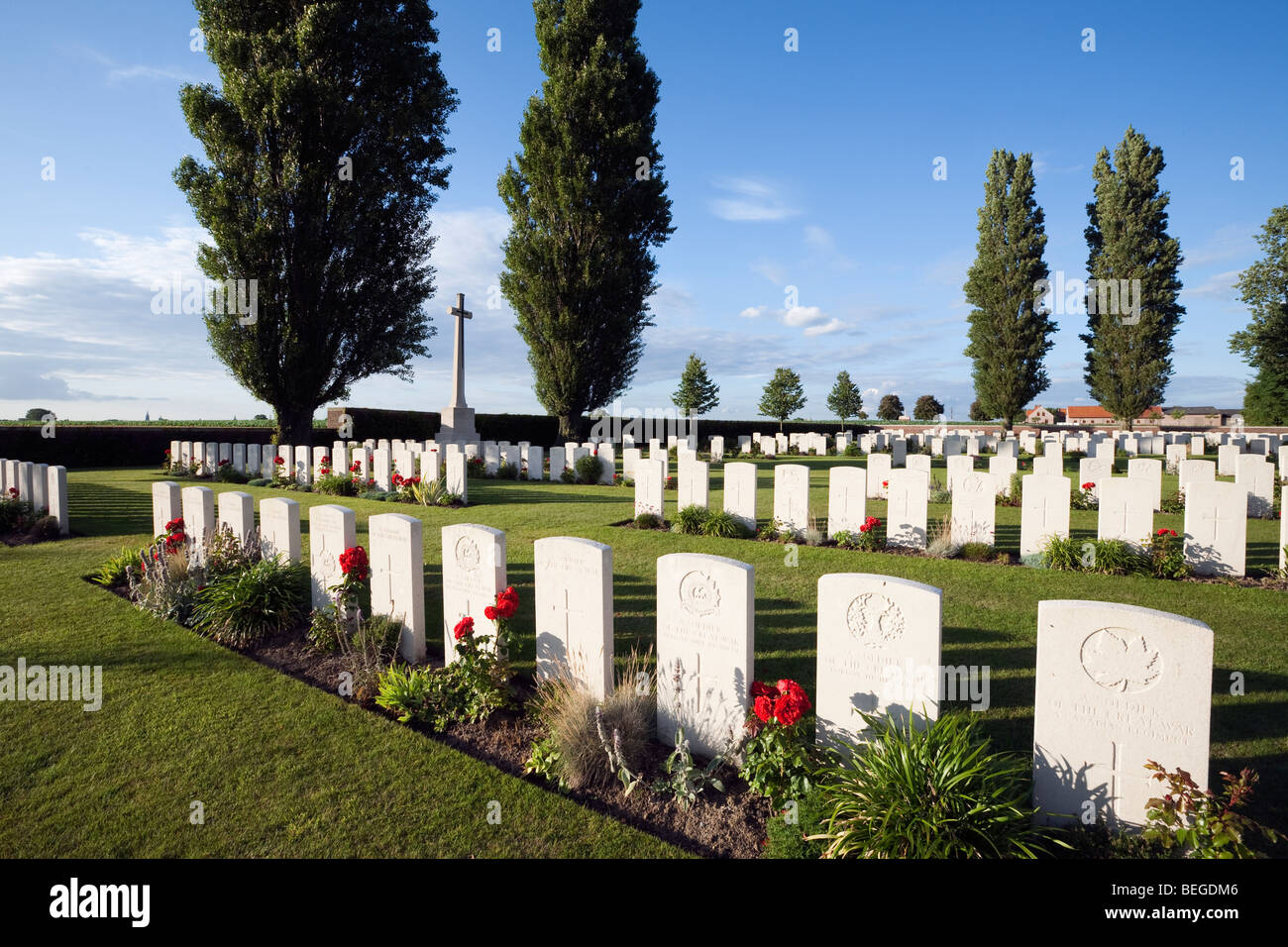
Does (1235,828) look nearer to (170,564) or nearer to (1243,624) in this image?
(1243,624)

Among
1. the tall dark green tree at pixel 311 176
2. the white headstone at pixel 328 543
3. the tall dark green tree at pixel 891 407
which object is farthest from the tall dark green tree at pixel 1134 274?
the tall dark green tree at pixel 891 407

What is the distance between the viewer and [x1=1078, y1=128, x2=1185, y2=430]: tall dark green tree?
98.8ft

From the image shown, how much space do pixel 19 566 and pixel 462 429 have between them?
15761 millimetres

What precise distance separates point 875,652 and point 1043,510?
6362mm

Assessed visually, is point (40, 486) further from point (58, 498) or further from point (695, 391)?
point (695, 391)

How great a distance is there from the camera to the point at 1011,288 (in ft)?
105

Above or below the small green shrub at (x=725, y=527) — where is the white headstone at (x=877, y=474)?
above

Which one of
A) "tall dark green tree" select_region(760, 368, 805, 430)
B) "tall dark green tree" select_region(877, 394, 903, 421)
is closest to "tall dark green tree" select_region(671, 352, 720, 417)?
"tall dark green tree" select_region(760, 368, 805, 430)

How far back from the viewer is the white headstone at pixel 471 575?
4707mm

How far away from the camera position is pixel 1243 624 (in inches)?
231

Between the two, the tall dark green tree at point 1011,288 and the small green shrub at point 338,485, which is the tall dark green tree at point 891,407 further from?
the small green shrub at point 338,485

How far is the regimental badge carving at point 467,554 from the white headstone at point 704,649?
1634 mm

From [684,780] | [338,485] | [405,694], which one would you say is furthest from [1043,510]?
[338,485]

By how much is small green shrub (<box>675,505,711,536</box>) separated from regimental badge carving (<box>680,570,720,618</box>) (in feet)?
21.4
